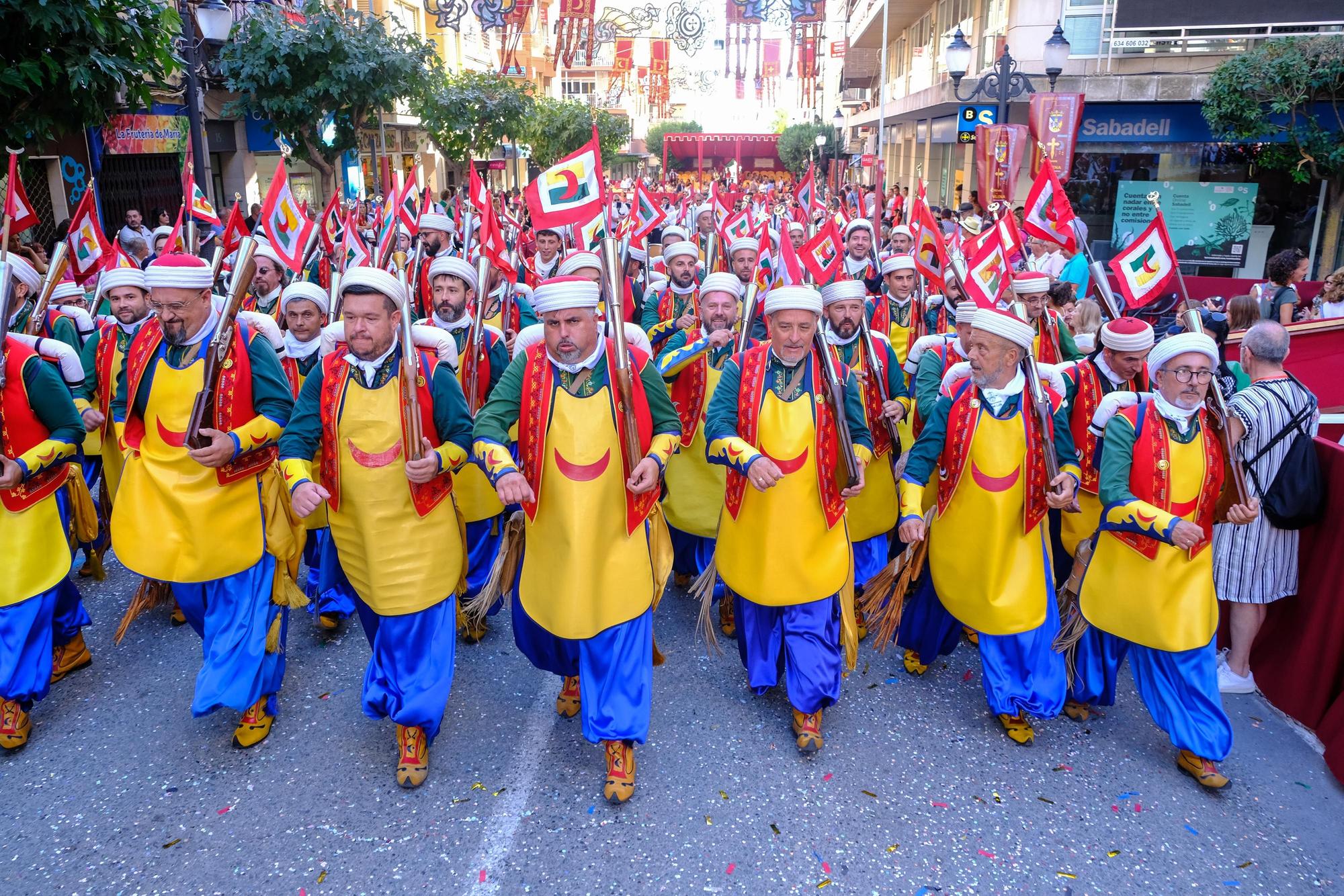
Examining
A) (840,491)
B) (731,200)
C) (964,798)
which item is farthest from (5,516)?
(731,200)

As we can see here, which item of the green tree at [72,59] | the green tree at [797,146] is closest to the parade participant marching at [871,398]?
the green tree at [72,59]

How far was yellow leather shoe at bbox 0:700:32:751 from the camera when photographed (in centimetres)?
395

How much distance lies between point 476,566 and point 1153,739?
3.43 metres

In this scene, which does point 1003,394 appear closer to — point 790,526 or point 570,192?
point 790,526

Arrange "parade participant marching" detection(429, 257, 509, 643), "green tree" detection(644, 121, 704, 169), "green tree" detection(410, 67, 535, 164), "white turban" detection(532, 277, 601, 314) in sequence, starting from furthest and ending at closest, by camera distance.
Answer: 1. "green tree" detection(644, 121, 704, 169)
2. "green tree" detection(410, 67, 535, 164)
3. "parade participant marching" detection(429, 257, 509, 643)
4. "white turban" detection(532, 277, 601, 314)

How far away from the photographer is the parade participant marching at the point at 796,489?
393cm

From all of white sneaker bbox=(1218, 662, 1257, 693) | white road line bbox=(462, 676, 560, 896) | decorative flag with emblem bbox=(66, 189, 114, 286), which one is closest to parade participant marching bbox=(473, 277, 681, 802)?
white road line bbox=(462, 676, 560, 896)

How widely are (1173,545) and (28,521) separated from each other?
14.9ft

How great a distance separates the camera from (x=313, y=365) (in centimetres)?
481

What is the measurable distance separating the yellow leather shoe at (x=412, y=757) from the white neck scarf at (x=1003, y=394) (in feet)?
8.60

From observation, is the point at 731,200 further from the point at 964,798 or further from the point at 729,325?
the point at 964,798

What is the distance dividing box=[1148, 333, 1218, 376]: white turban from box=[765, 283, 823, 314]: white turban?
1339 mm

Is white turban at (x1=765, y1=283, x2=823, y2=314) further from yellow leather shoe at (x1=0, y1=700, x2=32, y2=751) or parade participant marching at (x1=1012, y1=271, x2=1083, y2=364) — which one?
yellow leather shoe at (x1=0, y1=700, x2=32, y2=751)

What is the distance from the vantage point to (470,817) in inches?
142
